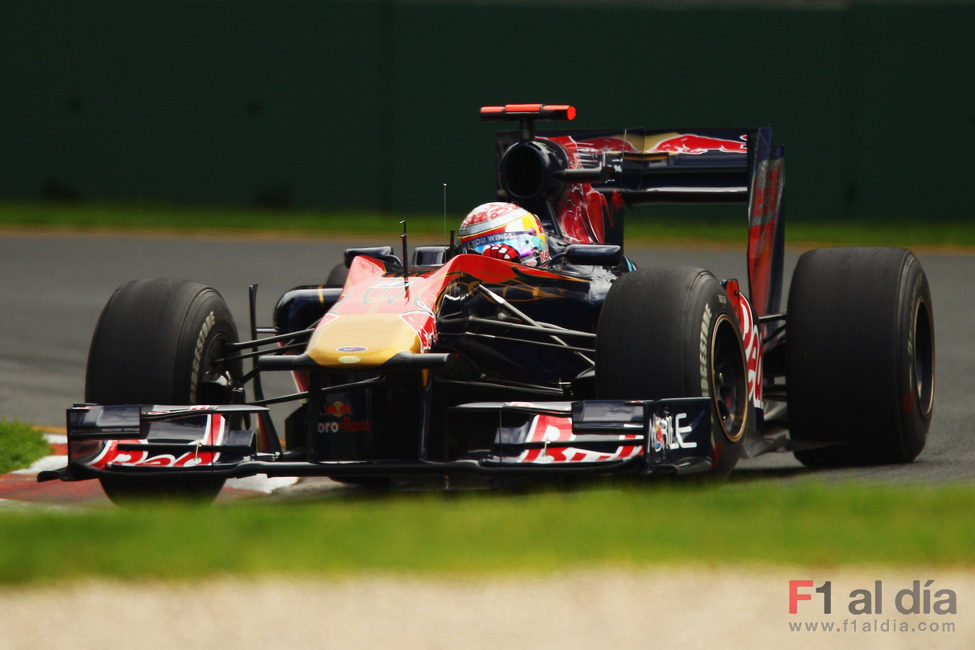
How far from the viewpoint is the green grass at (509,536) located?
4.41 meters

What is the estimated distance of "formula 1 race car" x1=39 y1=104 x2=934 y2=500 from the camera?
19.9 feet

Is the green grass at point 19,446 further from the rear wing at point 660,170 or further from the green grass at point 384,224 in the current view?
the green grass at point 384,224

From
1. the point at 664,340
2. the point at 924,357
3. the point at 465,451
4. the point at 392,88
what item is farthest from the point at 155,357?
the point at 392,88

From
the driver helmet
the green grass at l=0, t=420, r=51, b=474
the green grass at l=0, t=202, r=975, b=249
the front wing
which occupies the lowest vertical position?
the green grass at l=0, t=420, r=51, b=474

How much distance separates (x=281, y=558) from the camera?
4484 millimetres

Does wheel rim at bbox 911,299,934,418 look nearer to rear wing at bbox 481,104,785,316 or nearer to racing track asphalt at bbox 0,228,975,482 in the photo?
racing track asphalt at bbox 0,228,975,482

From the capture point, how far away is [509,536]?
4.73 m

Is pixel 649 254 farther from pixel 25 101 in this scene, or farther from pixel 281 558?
pixel 281 558

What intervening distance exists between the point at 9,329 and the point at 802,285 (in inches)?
287

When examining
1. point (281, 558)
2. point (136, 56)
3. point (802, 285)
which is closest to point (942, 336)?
point (802, 285)

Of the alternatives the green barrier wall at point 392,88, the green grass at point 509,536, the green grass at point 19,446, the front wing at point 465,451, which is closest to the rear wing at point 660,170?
the front wing at point 465,451

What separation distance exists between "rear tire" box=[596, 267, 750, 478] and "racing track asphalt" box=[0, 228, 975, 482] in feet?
3.99

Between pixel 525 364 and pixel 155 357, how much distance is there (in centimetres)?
156

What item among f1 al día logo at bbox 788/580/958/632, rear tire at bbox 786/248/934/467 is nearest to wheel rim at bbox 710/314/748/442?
rear tire at bbox 786/248/934/467
